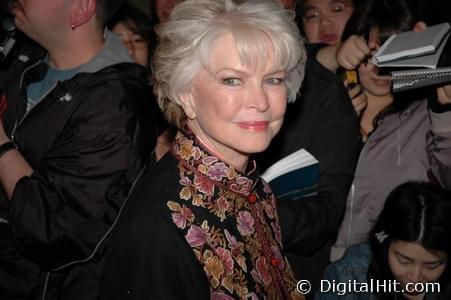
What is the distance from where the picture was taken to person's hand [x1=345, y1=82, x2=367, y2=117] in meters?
2.49

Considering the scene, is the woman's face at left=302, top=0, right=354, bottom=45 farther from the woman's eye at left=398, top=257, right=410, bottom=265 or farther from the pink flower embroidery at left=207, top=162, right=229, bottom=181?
the pink flower embroidery at left=207, top=162, right=229, bottom=181

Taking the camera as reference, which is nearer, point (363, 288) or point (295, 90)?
point (295, 90)

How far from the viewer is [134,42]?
10.0 feet

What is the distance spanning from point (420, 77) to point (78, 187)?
3.94 feet

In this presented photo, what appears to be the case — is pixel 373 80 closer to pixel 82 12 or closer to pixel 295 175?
pixel 295 175

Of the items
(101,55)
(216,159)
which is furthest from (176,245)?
(101,55)

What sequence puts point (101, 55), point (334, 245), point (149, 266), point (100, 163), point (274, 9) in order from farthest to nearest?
point (334, 245), point (101, 55), point (100, 163), point (274, 9), point (149, 266)

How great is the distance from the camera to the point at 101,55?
1956 millimetres

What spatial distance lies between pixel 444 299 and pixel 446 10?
8.31 ft

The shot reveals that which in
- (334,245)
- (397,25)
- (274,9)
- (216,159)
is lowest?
(334,245)

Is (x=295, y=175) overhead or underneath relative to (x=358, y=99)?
overhead

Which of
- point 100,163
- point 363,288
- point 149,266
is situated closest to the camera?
point 149,266

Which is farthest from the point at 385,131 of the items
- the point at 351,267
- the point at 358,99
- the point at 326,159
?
the point at 351,267

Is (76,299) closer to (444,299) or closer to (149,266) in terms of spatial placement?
(149,266)
